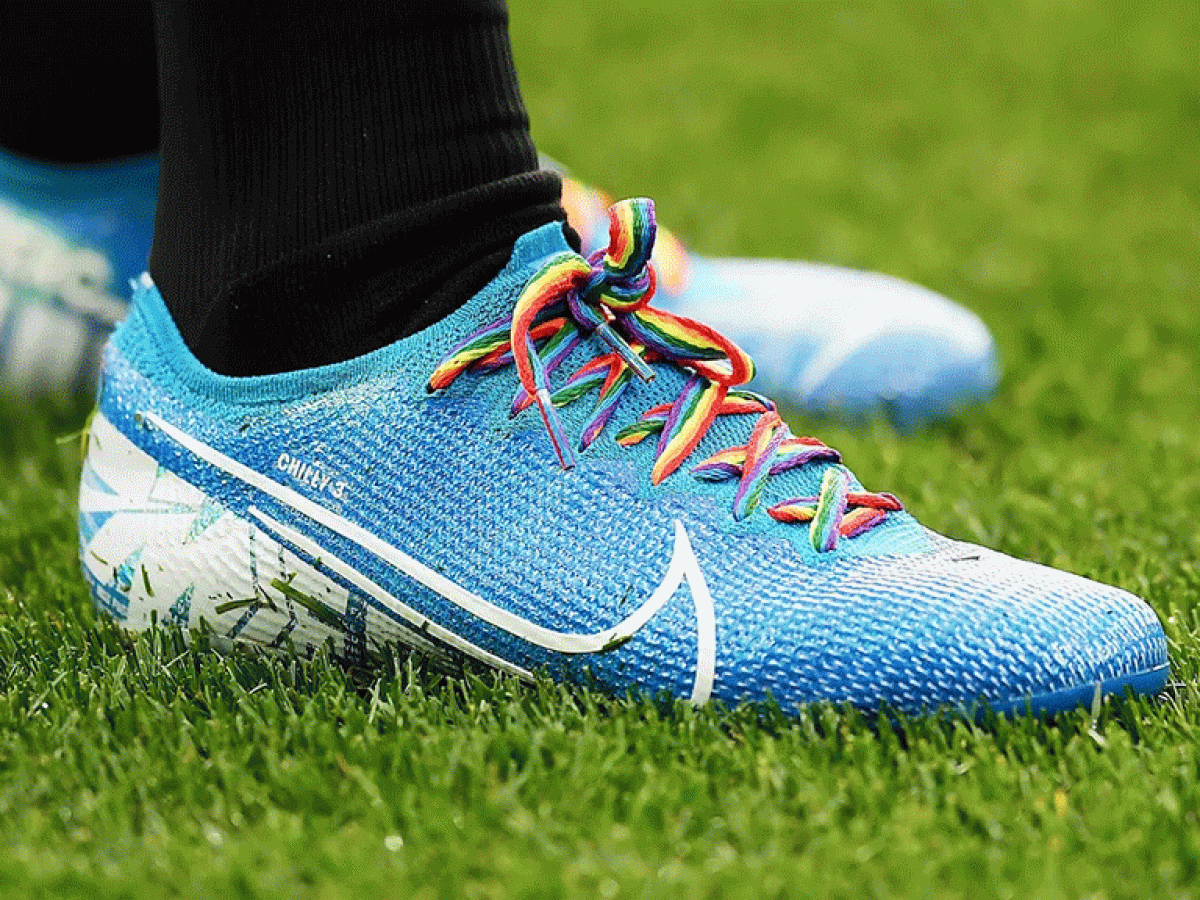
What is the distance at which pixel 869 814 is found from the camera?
102cm

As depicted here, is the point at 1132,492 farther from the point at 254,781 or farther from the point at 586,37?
the point at 586,37

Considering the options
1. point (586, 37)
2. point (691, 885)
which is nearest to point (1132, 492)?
point (691, 885)

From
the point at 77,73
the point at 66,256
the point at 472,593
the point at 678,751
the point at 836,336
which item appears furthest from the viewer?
the point at 836,336

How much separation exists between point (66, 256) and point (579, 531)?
1.30 m

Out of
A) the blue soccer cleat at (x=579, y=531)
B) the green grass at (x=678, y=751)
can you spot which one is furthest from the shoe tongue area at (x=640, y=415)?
the green grass at (x=678, y=751)

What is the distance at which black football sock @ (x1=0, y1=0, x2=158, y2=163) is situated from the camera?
2.02 meters

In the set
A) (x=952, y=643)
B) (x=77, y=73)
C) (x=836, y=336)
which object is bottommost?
(x=836, y=336)

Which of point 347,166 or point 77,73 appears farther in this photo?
point 77,73

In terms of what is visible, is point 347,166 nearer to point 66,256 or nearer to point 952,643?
point 952,643

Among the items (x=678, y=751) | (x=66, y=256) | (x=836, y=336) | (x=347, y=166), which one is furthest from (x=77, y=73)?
(x=678, y=751)

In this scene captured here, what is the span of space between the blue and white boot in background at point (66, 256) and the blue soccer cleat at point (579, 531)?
3.06ft

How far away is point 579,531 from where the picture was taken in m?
1.21

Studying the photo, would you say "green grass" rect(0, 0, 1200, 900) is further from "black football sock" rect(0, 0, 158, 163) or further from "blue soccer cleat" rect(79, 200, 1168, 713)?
"black football sock" rect(0, 0, 158, 163)

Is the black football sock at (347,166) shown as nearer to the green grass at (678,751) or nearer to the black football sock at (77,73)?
the green grass at (678,751)
